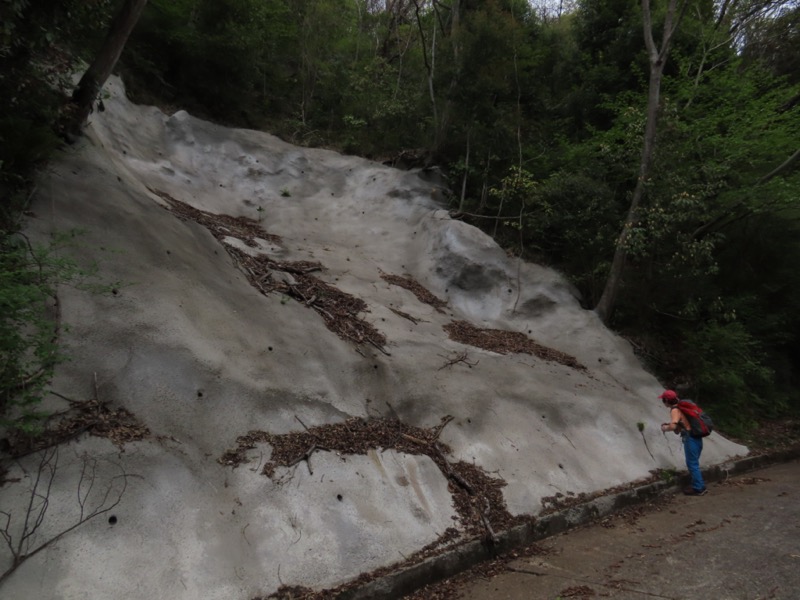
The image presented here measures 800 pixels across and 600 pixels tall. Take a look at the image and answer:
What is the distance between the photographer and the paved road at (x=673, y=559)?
179 inches

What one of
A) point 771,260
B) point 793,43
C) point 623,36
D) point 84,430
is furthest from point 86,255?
point 793,43

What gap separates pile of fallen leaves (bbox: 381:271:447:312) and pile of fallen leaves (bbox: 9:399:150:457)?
7.86m

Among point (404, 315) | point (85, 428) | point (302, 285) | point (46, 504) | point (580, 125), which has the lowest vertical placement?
point (46, 504)

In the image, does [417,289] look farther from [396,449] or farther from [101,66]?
[101,66]

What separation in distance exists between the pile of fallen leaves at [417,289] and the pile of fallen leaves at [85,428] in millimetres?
7860

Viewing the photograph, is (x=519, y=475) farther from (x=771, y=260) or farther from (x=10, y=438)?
(x=771, y=260)

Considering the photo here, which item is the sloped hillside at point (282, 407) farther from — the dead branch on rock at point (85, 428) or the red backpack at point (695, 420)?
the red backpack at point (695, 420)

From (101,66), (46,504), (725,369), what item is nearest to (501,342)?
(725,369)

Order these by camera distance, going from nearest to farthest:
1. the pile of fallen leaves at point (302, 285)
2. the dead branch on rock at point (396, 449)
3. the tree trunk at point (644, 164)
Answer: the dead branch on rock at point (396, 449), the pile of fallen leaves at point (302, 285), the tree trunk at point (644, 164)

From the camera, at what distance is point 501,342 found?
10.8 metres

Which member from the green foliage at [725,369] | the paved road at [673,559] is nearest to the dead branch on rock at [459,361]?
the paved road at [673,559]

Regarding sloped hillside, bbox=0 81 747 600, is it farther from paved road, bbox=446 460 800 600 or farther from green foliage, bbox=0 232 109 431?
paved road, bbox=446 460 800 600

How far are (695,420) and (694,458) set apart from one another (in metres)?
0.67

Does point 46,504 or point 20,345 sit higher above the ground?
point 20,345
